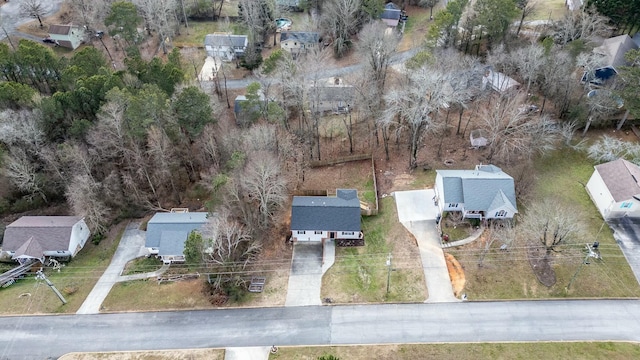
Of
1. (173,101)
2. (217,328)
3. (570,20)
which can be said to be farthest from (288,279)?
(570,20)

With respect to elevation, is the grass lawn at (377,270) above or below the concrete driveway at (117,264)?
above

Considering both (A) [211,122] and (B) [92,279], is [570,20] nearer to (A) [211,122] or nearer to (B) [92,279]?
(A) [211,122]

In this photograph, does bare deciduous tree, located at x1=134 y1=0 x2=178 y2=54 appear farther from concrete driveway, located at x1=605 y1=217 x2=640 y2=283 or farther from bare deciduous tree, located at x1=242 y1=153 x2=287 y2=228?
concrete driveway, located at x1=605 y1=217 x2=640 y2=283

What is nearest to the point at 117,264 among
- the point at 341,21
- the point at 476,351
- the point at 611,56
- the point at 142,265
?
the point at 142,265

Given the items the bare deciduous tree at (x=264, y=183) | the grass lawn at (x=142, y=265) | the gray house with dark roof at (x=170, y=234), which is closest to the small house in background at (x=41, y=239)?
the grass lawn at (x=142, y=265)

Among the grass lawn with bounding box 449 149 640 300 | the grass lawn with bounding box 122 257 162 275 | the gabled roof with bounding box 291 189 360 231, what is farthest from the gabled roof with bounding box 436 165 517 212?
the grass lawn with bounding box 122 257 162 275

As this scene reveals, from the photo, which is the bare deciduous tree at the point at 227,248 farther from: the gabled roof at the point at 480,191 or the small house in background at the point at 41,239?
the gabled roof at the point at 480,191

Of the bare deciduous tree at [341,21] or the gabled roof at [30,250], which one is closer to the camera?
the gabled roof at [30,250]
